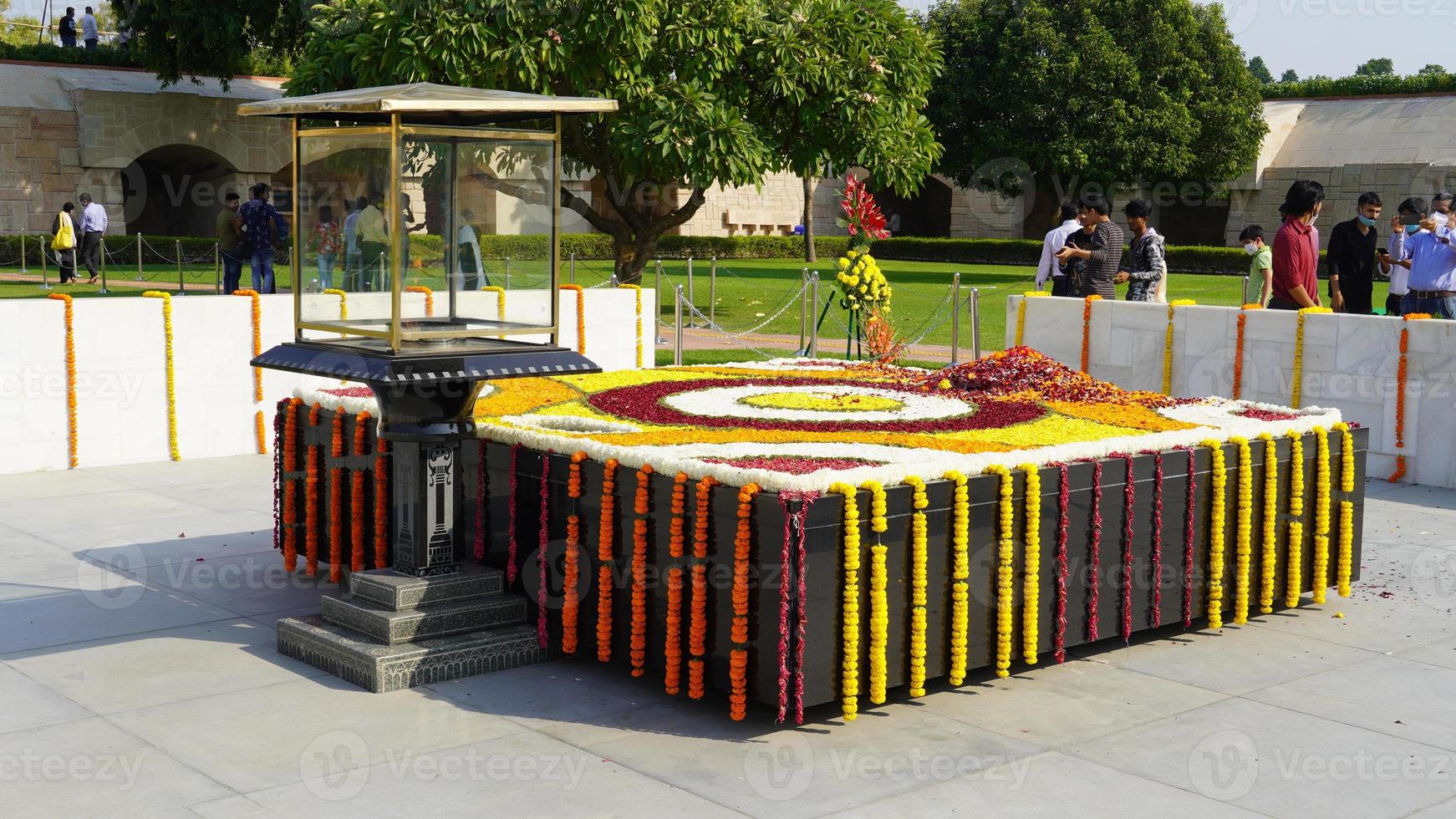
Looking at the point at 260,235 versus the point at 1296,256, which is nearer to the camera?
the point at 1296,256

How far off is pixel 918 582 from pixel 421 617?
6.99 ft

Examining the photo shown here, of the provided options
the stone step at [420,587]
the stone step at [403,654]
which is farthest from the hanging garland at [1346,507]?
the stone step at [420,587]

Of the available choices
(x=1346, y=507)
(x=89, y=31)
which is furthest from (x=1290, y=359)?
(x=89, y=31)

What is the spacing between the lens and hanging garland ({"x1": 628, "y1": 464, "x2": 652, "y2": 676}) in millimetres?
5945

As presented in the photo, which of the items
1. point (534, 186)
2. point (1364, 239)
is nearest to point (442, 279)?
point (534, 186)

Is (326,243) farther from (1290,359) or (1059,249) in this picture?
(1059,249)

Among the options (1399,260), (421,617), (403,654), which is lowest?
(403,654)

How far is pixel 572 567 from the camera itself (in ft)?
20.7

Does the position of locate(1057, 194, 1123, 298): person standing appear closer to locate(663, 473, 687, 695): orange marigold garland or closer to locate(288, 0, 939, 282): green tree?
locate(288, 0, 939, 282): green tree

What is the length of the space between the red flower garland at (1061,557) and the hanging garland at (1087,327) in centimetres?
691

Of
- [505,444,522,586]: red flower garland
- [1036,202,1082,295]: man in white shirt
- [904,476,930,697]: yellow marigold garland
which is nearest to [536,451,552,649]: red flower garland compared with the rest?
[505,444,522,586]: red flower garland

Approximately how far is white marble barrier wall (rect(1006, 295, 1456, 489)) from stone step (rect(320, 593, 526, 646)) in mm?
7337

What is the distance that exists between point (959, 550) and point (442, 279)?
260 cm

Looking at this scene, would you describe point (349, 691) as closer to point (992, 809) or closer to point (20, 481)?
point (992, 809)
